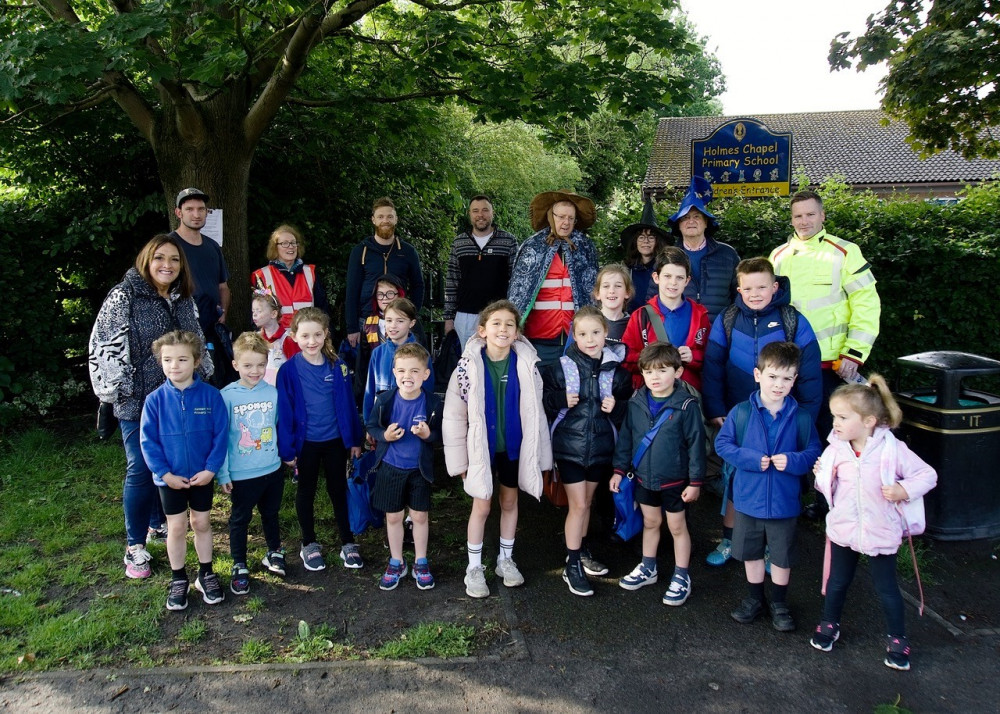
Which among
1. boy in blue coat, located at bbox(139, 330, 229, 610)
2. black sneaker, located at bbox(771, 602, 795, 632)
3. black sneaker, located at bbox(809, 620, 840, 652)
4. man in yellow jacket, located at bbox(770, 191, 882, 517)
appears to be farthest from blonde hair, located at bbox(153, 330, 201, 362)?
man in yellow jacket, located at bbox(770, 191, 882, 517)

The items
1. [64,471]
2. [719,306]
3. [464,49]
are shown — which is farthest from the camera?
[464,49]

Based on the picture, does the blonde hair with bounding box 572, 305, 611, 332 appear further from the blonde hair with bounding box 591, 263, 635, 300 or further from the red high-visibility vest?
the red high-visibility vest

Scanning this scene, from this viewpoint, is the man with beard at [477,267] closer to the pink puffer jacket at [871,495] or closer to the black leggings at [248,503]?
the black leggings at [248,503]

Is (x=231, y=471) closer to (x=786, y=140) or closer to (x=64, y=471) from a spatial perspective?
(x=64, y=471)

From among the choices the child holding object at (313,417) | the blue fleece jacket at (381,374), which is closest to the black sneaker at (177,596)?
the child holding object at (313,417)

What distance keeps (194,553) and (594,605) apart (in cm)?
252

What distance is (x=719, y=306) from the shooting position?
499 centimetres

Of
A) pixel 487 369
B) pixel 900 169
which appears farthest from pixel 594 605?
pixel 900 169

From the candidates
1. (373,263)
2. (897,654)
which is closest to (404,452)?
(373,263)

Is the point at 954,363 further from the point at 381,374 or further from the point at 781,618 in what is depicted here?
the point at 381,374

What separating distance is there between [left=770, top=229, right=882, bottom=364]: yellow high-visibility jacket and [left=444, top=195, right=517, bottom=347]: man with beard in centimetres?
227

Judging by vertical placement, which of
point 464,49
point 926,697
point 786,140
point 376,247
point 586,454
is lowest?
point 926,697

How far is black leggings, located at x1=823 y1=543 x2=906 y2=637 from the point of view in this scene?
11.1 feet

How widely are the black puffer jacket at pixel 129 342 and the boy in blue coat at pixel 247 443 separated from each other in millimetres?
565
